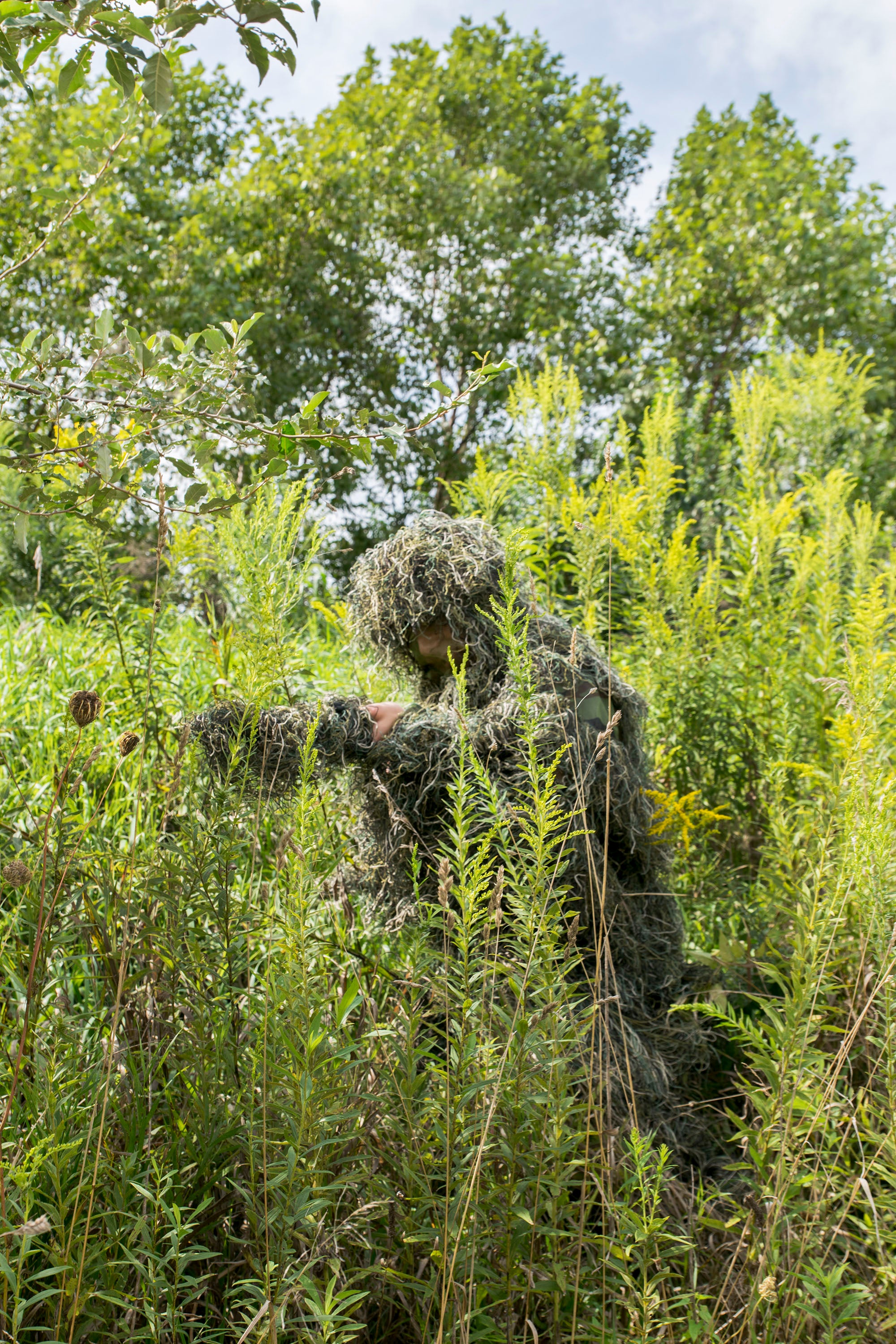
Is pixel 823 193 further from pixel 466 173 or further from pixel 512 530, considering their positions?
pixel 512 530

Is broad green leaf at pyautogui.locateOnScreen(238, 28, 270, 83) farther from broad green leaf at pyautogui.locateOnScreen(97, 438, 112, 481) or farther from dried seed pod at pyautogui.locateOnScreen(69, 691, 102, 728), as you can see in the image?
dried seed pod at pyautogui.locateOnScreen(69, 691, 102, 728)

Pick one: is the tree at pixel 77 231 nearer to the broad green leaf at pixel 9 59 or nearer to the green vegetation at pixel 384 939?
the green vegetation at pixel 384 939

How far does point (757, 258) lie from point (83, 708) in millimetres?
12398

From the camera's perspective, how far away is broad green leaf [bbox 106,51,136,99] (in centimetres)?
117

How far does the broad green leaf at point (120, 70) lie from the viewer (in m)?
1.17

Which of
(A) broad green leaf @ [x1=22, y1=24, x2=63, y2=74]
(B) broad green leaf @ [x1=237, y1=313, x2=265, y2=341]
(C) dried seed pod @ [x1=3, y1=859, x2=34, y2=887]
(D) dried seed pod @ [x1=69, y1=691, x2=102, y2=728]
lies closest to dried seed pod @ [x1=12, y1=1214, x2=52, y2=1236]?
(C) dried seed pod @ [x1=3, y1=859, x2=34, y2=887]

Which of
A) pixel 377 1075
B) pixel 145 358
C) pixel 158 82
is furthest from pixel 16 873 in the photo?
pixel 158 82

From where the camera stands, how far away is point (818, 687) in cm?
284

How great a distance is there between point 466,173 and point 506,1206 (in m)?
11.5

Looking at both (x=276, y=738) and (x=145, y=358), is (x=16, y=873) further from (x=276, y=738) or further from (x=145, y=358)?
(x=145, y=358)

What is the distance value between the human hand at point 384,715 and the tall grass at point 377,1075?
18 cm

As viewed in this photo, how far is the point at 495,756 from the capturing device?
1.93 meters

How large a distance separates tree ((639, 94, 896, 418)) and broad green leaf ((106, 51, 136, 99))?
31.6 feet

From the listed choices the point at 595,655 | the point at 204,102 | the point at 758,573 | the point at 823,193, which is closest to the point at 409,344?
the point at 204,102
